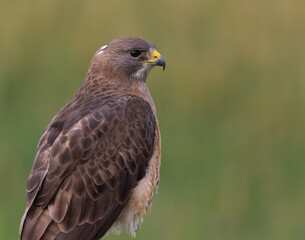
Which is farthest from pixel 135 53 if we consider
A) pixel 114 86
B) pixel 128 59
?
pixel 114 86

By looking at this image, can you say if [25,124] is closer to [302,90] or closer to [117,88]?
[117,88]

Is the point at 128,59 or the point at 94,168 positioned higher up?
the point at 128,59

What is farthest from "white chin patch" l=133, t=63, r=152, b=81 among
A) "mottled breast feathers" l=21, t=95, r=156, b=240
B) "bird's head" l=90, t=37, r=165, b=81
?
"mottled breast feathers" l=21, t=95, r=156, b=240

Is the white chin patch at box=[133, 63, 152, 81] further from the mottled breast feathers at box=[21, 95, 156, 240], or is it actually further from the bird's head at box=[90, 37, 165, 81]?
the mottled breast feathers at box=[21, 95, 156, 240]

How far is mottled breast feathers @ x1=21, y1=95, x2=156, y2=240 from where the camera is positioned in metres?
6.91

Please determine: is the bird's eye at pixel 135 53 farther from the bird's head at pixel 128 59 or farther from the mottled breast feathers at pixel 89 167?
the mottled breast feathers at pixel 89 167

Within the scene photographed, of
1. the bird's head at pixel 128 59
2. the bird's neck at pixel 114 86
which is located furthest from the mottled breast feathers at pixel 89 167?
the bird's head at pixel 128 59

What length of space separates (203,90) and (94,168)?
10.4 feet

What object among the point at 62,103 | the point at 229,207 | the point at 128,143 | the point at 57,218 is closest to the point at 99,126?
the point at 128,143

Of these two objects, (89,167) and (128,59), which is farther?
(128,59)

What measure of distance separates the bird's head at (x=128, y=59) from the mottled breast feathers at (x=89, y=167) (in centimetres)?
37

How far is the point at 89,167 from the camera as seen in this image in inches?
279

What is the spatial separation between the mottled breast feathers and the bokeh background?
48.8 inches

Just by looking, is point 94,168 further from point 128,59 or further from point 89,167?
point 128,59
